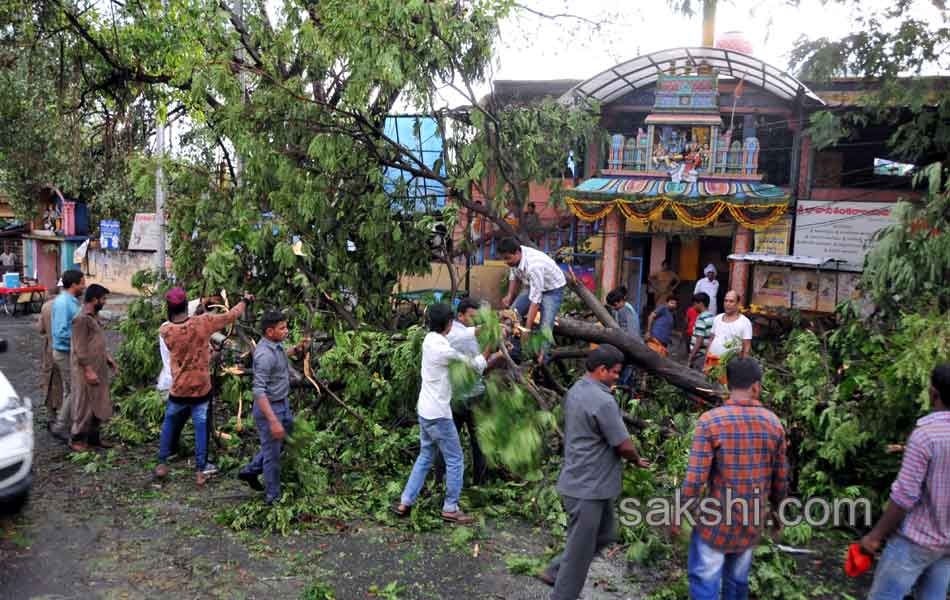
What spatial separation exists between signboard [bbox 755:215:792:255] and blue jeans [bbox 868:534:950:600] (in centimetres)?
1180

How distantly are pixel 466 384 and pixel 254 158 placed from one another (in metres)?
4.16

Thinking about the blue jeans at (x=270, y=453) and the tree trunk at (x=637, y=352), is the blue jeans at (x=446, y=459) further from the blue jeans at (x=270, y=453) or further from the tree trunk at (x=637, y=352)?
the tree trunk at (x=637, y=352)

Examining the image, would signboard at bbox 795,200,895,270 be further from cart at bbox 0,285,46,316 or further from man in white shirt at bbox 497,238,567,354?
cart at bbox 0,285,46,316

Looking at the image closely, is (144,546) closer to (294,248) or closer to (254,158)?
(294,248)

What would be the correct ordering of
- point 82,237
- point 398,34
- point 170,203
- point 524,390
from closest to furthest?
point 524,390 < point 398,34 < point 170,203 < point 82,237

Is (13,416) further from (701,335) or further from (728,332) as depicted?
(701,335)

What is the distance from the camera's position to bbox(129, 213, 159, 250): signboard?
78.3ft

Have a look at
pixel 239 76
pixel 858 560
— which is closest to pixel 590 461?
pixel 858 560

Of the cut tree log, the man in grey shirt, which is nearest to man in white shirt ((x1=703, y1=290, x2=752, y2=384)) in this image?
the cut tree log

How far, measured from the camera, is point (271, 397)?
224 inches

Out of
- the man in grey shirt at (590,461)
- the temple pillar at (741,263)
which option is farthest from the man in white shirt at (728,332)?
the temple pillar at (741,263)

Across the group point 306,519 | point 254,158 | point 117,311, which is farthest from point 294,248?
point 117,311

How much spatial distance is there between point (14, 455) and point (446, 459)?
9.52 ft

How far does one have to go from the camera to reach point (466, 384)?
17.7 ft
